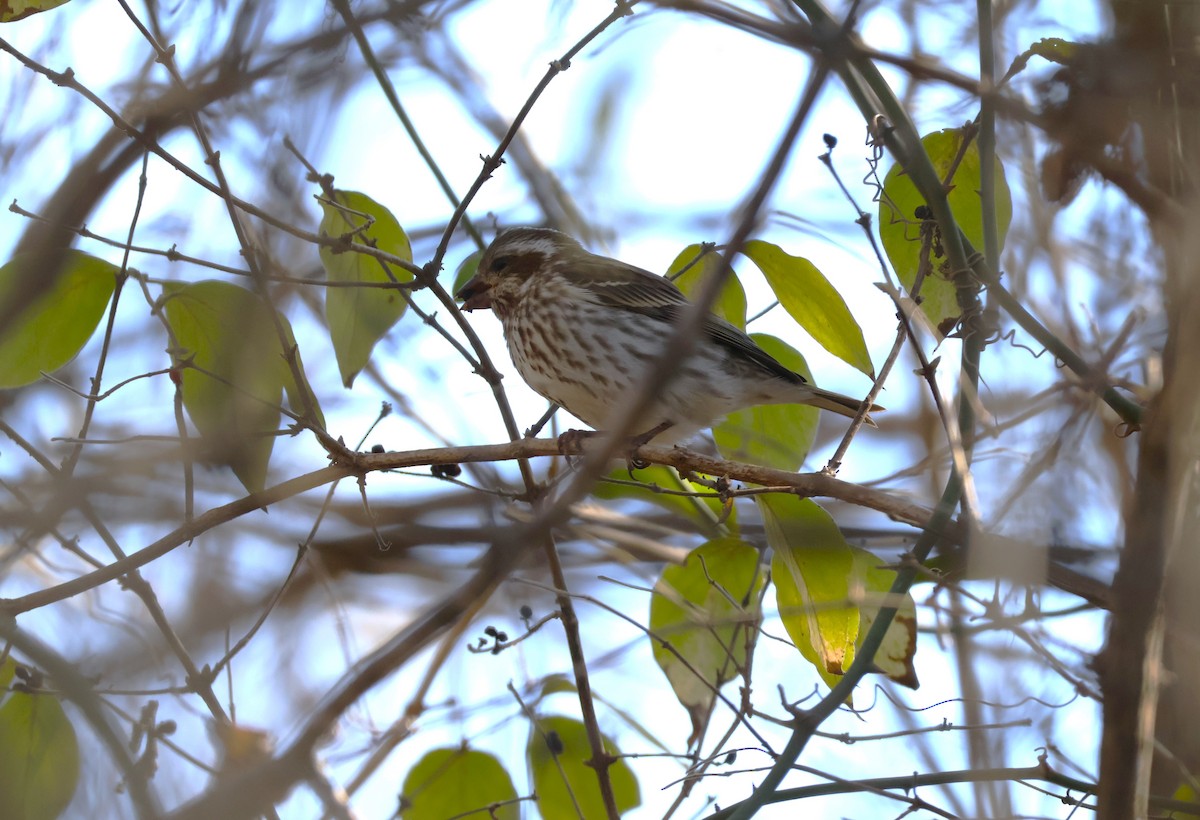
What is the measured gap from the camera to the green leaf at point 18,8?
126 inches

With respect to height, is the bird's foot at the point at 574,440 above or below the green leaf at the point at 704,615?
above

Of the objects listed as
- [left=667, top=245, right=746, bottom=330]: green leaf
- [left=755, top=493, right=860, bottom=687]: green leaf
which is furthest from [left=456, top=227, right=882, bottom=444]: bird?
[left=755, top=493, right=860, bottom=687]: green leaf

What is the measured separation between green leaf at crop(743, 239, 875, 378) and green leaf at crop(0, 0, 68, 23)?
214cm

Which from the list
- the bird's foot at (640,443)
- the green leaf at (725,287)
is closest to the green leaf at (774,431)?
the green leaf at (725,287)

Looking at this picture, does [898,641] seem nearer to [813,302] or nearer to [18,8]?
[813,302]

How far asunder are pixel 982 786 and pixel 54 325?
9.51 feet

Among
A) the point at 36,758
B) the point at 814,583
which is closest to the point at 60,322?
the point at 36,758

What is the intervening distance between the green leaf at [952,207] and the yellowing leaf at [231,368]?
1878 millimetres

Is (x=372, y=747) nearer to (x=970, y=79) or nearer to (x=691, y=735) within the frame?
(x=691, y=735)

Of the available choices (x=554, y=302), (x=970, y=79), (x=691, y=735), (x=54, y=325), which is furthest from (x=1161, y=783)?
(x=54, y=325)

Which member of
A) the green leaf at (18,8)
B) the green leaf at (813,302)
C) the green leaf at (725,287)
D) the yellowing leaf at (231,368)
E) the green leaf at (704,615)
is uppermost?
the green leaf at (725,287)

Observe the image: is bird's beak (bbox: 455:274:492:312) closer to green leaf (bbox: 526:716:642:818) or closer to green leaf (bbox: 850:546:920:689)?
green leaf (bbox: 526:716:642:818)

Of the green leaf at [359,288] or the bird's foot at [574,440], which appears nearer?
the green leaf at [359,288]

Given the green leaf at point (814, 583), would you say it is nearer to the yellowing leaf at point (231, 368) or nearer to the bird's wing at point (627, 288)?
the yellowing leaf at point (231, 368)
